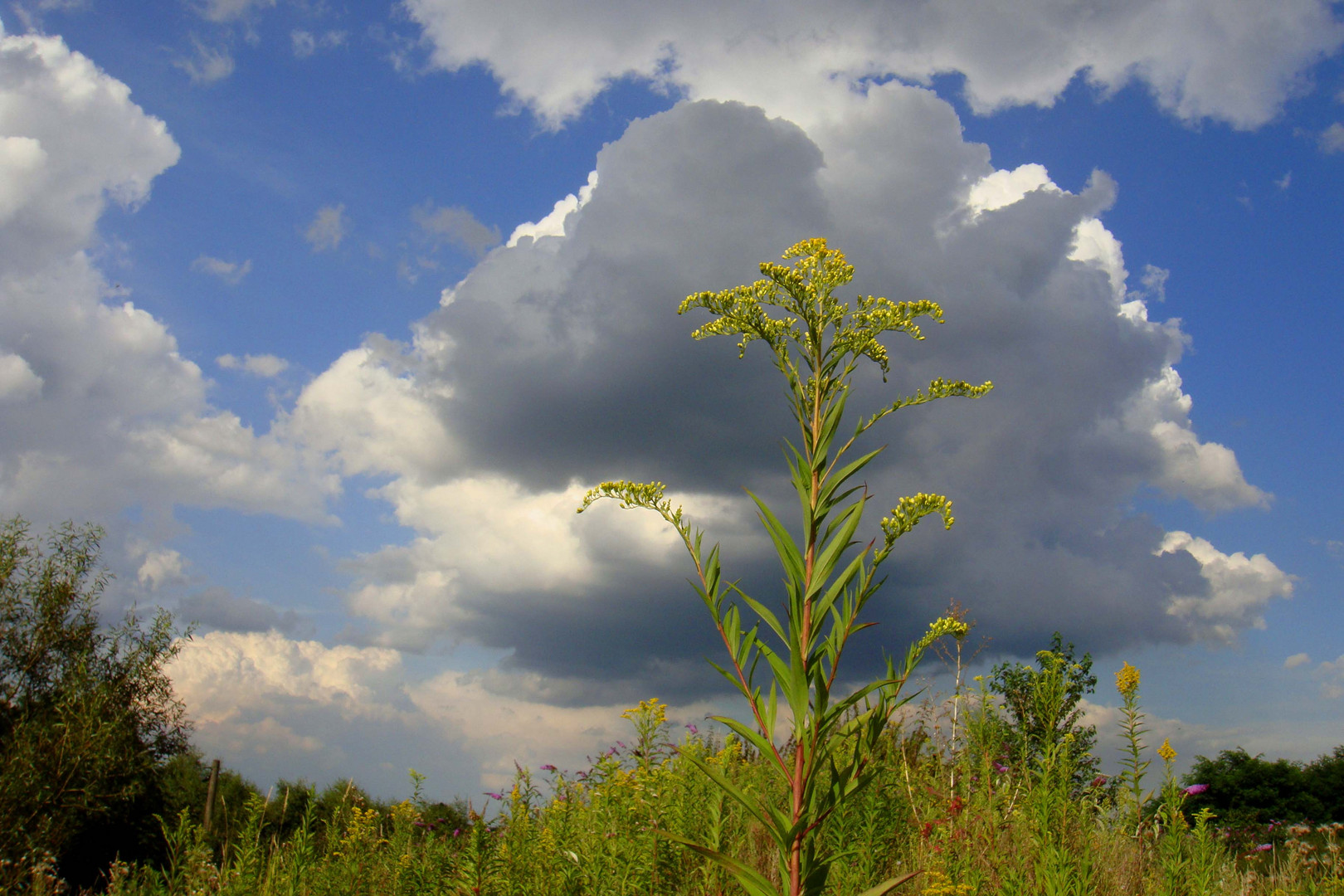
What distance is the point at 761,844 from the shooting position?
22.0ft

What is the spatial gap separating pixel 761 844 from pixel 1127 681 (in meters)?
3.48

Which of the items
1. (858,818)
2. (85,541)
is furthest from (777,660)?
(85,541)

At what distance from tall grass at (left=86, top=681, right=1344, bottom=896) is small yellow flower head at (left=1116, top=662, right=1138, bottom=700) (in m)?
0.59

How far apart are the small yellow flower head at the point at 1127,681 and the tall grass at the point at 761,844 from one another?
59cm

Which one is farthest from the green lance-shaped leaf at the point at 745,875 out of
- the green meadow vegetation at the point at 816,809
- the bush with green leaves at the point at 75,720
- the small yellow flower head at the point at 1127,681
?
the bush with green leaves at the point at 75,720

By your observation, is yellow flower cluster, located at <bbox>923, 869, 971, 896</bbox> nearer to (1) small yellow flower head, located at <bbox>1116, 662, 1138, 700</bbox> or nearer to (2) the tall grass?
(2) the tall grass

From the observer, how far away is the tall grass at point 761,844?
474 centimetres

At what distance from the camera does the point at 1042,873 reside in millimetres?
4062

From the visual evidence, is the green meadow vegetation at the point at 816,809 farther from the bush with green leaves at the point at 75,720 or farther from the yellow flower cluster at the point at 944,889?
the bush with green leaves at the point at 75,720

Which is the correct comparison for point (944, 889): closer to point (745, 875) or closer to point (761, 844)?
point (745, 875)

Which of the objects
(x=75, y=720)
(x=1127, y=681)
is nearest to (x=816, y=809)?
(x=1127, y=681)

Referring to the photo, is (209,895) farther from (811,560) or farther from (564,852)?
(811,560)

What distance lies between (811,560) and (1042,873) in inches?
108

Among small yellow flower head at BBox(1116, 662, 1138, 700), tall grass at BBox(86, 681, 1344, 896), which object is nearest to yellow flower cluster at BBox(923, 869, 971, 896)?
tall grass at BBox(86, 681, 1344, 896)
